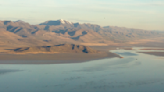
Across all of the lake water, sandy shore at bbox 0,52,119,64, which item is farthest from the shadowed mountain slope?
Answer: the lake water

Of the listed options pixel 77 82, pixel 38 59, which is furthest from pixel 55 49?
pixel 77 82

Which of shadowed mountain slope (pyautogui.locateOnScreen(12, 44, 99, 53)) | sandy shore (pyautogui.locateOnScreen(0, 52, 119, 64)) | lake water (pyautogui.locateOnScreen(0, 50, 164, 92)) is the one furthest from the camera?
shadowed mountain slope (pyautogui.locateOnScreen(12, 44, 99, 53))

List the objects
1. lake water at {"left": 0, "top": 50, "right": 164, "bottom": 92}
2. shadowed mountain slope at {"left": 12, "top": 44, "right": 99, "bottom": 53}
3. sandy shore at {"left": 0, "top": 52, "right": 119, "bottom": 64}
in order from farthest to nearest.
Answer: shadowed mountain slope at {"left": 12, "top": 44, "right": 99, "bottom": 53}, sandy shore at {"left": 0, "top": 52, "right": 119, "bottom": 64}, lake water at {"left": 0, "top": 50, "right": 164, "bottom": 92}

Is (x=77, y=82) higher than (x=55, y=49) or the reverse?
higher

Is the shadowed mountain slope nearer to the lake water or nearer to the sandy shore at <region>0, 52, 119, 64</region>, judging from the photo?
the sandy shore at <region>0, 52, 119, 64</region>

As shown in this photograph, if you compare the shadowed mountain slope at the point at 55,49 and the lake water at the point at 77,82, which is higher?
the lake water at the point at 77,82

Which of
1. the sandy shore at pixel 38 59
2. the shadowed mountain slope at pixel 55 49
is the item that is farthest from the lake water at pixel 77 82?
the shadowed mountain slope at pixel 55 49

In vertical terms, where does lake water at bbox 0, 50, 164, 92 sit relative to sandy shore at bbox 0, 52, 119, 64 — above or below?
above

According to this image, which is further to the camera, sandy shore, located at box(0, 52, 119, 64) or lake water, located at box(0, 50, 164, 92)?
sandy shore, located at box(0, 52, 119, 64)

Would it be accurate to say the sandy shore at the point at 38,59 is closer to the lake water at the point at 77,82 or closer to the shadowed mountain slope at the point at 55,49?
the shadowed mountain slope at the point at 55,49

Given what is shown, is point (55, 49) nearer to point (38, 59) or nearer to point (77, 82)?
point (38, 59)

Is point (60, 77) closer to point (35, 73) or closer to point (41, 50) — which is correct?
point (35, 73)
